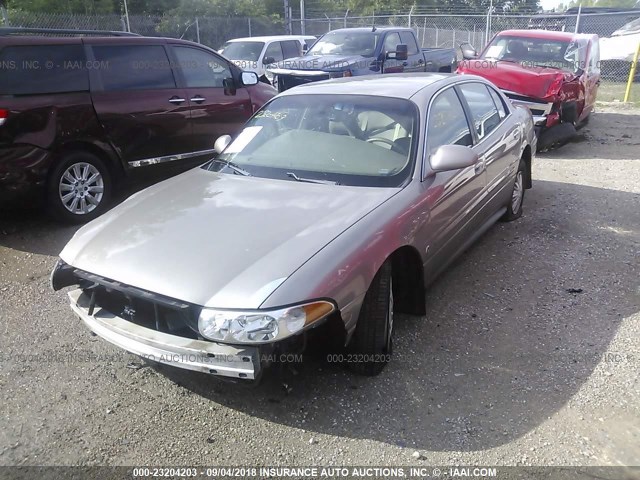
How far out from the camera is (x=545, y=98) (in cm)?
838

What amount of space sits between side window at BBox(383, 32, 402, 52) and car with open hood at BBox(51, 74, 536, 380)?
6897 mm

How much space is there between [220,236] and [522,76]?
7.36 meters

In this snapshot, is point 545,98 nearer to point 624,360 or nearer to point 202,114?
point 202,114

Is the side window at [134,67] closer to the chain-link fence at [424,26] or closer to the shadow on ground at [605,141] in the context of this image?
the shadow on ground at [605,141]

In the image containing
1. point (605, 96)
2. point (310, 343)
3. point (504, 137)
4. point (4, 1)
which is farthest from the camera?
point (4, 1)

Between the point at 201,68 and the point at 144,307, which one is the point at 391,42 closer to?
the point at 201,68

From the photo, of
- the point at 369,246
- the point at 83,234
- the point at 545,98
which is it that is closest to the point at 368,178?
the point at 369,246

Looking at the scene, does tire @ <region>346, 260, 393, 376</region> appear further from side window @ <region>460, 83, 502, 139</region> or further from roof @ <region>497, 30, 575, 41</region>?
roof @ <region>497, 30, 575, 41</region>

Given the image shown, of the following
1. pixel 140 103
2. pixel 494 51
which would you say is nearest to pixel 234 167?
pixel 140 103

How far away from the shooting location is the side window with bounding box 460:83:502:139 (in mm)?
4457

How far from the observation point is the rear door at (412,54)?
1175cm

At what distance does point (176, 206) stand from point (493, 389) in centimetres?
213

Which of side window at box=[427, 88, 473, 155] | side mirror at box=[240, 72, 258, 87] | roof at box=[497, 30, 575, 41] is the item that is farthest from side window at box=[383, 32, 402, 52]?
side window at box=[427, 88, 473, 155]

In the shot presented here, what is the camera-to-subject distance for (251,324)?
243 centimetres
